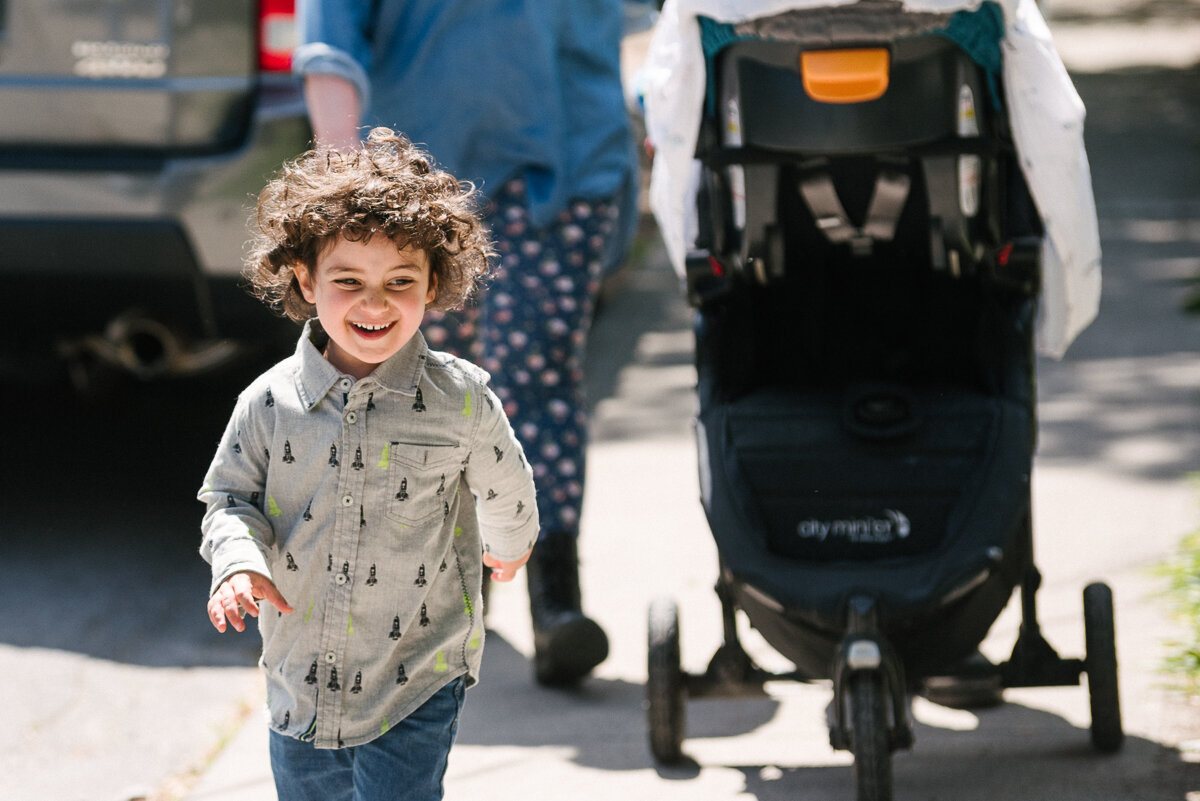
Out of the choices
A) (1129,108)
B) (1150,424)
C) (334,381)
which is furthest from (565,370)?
(1129,108)

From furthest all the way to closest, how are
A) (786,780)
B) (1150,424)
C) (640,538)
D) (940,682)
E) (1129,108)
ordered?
(1129,108), (1150,424), (640,538), (786,780), (940,682)

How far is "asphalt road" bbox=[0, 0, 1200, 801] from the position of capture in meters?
3.28

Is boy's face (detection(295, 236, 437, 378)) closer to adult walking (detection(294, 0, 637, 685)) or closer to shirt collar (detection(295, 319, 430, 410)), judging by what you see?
shirt collar (detection(295, 319, 430, 410))

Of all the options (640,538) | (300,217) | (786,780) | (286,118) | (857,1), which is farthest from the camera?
(640,538)

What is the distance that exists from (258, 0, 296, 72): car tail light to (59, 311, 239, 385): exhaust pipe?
79cm

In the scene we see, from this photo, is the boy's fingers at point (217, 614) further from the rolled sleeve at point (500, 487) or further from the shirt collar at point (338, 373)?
the rolled sleeve at point (500, 487)

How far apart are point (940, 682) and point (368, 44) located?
1915mm

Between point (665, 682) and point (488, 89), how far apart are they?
143 cm

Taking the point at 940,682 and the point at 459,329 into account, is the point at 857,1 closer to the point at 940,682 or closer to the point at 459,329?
the point at 940,682

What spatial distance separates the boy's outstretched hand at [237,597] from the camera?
6.80ft

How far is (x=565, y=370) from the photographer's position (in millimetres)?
3834

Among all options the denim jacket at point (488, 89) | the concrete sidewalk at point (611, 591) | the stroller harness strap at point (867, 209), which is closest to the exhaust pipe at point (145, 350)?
the denim jacket at point (488, 89)

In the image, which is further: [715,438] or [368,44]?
[368,44]

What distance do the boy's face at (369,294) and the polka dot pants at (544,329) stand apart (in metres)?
1.47
